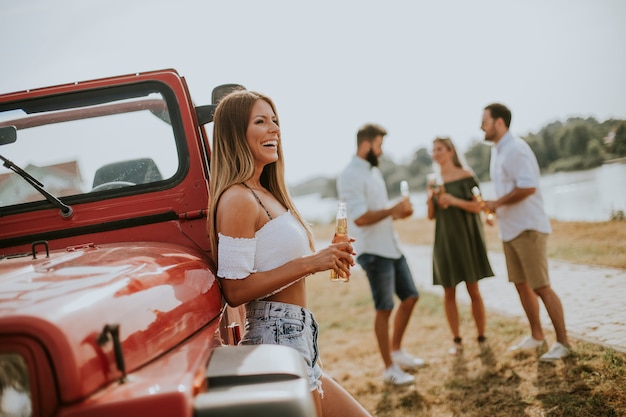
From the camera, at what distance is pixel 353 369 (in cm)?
565

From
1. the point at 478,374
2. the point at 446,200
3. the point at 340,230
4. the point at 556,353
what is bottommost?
the point at 478,374

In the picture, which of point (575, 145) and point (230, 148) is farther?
point (575, 145)

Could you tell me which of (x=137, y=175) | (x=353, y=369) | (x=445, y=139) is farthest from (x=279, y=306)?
(x=445, y=139)

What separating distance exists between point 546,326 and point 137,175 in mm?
4553

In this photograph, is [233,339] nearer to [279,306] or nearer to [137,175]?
[279,306]

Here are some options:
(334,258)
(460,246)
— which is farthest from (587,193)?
(334,258)

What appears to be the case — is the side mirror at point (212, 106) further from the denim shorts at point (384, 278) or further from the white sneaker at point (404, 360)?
the white sneaker at point (404, 360)

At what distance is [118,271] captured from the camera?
1792 mm

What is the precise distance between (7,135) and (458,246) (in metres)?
4.17

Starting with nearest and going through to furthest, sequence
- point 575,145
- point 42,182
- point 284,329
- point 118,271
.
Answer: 1. point 118,271
2. point 284,329
3. point 42,182
4. point 575,145

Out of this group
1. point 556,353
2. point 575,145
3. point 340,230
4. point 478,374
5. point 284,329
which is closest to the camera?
point 284,329

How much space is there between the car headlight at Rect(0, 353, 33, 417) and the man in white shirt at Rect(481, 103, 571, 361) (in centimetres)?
437

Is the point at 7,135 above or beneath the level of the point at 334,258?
above

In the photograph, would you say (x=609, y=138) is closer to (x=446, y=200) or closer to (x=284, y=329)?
(x=446, y=200)
